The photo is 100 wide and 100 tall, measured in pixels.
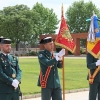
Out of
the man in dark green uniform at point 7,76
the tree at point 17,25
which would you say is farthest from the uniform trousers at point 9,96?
the tree at point 17,25

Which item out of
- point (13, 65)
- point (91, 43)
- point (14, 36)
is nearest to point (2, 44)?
point (13, 65)

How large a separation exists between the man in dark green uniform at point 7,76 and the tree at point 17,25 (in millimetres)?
45378

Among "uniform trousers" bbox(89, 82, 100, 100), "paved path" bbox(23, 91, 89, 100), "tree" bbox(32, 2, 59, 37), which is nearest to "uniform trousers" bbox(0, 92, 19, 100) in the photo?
"uniform trousers" bbox(89, 82, 100, 100)

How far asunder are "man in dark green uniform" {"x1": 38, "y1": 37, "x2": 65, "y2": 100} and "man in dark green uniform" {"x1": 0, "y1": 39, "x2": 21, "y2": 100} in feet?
2.25

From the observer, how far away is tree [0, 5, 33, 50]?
50.5 metres

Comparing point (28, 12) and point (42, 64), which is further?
point (28, 12)

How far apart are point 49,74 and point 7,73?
0.99 metres

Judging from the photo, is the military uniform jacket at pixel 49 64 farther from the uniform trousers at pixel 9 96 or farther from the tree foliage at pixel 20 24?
the tree foliage at pixel 20 24

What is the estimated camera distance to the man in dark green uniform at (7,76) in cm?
482

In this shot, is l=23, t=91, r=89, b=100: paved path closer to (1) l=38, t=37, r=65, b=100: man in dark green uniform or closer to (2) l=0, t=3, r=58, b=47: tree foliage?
(1) l=38, t=37, r=65, b=100: man in dark green uniform

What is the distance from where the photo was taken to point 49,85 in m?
5.52

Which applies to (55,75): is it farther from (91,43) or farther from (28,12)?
(28,12)

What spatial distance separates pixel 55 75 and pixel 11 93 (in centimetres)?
112

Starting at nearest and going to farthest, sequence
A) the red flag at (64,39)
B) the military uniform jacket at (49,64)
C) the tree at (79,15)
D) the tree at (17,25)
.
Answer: the military uniform jacket at (49,64), the red flag at (64,39), the tree at (17,25), the tree at (79,15)
